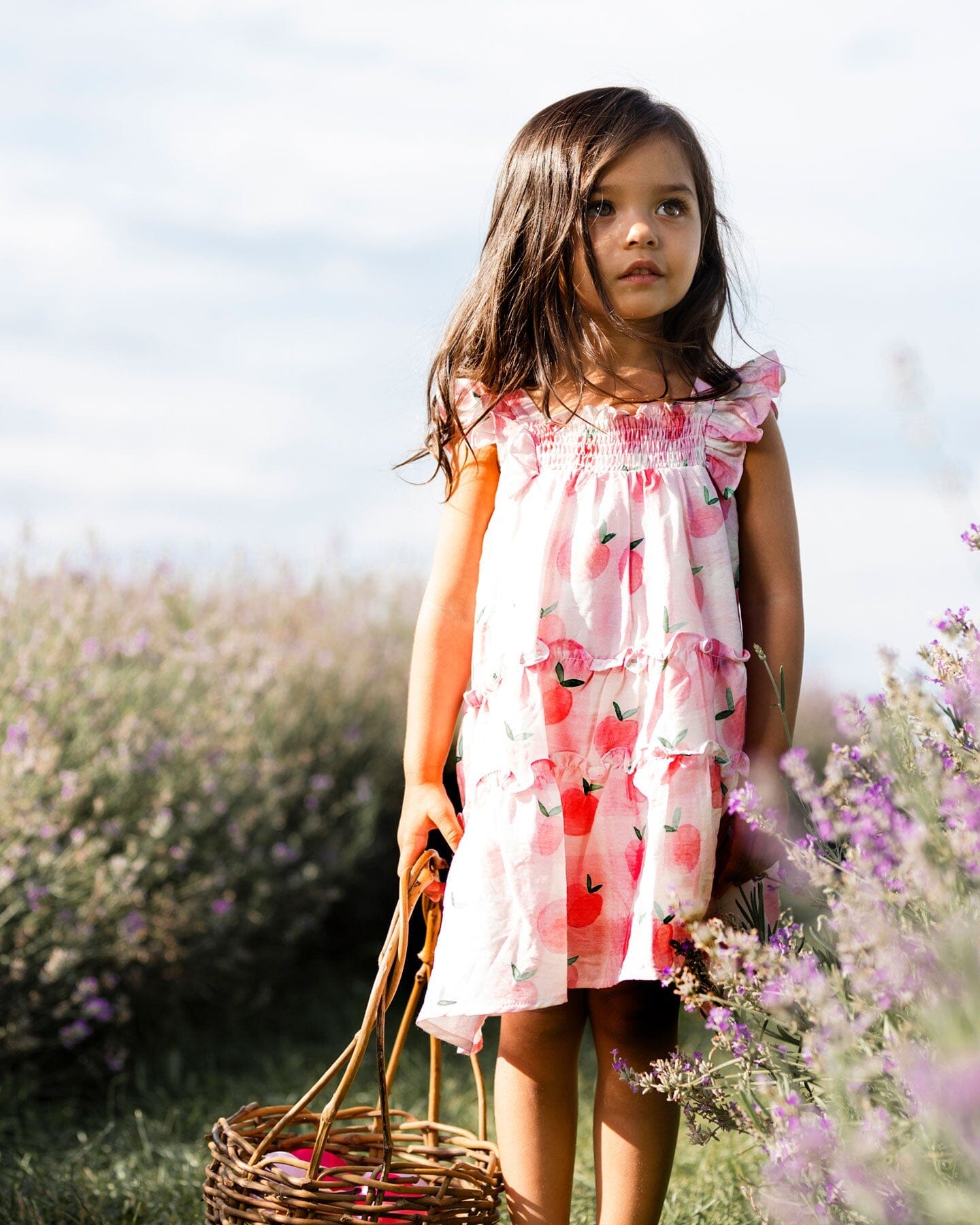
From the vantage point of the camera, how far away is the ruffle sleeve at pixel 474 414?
2.09m

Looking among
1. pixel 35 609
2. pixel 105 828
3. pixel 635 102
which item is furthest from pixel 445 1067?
pixel 635 102

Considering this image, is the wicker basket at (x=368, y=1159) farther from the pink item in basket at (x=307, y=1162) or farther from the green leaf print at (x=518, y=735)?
the green leaf print at (x=518, y=735)

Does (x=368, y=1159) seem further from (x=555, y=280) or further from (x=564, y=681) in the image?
(x=555, y=280)

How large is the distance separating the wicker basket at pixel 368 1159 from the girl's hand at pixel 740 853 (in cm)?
43

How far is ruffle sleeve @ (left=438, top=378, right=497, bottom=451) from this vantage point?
2.09m

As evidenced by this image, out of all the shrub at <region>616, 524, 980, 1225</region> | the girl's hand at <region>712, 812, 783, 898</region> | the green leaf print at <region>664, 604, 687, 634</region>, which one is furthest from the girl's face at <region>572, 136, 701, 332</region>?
the girl's hand at <region>712, 812, 783, 898</region>

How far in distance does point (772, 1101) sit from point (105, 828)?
2.40 meters

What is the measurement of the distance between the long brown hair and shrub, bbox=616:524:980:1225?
679mm

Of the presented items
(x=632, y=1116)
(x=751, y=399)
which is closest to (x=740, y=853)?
(x=632, y=1116)

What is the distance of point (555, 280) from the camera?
6.83 feet

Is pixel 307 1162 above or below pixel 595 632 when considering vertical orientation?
below

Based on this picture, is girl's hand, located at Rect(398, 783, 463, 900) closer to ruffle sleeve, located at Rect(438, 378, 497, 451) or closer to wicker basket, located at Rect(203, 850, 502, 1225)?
wicker basket, located at Rect(203, 850, 502, 1225)

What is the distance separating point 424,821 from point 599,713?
0.34m

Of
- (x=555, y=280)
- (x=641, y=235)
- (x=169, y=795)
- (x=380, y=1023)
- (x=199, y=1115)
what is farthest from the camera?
(x=169, y=795)
